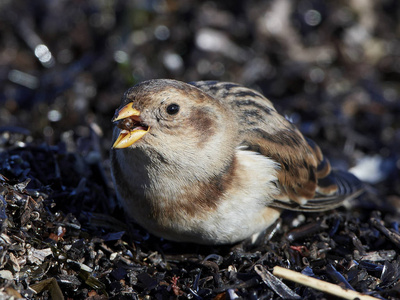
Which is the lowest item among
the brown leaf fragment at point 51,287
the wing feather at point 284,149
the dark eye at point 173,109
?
the brown leaf fragment at point 51,287

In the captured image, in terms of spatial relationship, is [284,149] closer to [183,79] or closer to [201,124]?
[201,124]

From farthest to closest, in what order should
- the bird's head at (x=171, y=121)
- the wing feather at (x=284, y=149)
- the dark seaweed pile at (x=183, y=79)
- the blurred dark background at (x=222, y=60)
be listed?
1. the blurred dark background at (x=222, y=60)
2. the wing feather at (x=284, y=149)
3. the dark seaweed pile at (x=183, y=79)
4. the bird's head at (x=171, y=121)

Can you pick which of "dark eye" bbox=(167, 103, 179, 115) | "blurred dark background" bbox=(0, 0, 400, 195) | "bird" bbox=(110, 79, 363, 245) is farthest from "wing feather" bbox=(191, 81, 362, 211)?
"blurred dark background" bbox=(0, 0, 400, 195)

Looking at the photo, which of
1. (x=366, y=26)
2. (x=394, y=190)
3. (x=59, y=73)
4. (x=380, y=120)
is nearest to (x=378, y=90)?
(x=380, y=120)

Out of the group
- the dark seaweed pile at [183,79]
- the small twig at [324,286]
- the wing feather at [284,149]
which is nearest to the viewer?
the small twig at [324,286]

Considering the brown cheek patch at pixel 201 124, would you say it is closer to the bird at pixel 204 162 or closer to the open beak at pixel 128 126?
the bird at pixel 204 162

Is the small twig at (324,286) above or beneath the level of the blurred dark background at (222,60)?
beneath

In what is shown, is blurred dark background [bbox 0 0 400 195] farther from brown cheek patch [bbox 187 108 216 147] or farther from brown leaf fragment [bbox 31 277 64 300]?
brown leaf fragment [bbox 31 277 64 300]

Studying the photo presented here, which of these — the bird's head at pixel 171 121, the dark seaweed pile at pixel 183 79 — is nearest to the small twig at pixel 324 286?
the dark seaweed pile at pixel 183 79
